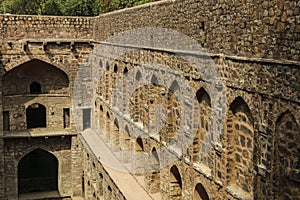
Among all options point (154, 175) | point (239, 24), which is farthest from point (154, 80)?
point (239, 24)

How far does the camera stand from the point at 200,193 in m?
7.40

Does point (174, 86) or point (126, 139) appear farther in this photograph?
point (126, 139)

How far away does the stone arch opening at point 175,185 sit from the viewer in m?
8.55

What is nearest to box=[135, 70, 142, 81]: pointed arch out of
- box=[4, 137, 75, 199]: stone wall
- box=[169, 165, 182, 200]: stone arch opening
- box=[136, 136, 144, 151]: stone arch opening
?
box=[136, 136, 144, 151]: stone arch opening

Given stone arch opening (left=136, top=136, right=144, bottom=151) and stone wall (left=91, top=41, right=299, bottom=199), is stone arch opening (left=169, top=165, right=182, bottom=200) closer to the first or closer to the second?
stone wall (left=91, top=41, right=299, bottom=199)

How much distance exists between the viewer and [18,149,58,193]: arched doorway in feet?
57.2

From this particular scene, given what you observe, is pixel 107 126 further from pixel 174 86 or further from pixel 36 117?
pixel 174 86

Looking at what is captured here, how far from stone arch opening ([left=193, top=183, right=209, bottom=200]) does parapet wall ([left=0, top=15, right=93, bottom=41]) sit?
9269 millimetres

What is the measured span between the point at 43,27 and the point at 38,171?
20.2 feet

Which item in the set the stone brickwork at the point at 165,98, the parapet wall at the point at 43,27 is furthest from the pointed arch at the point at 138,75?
the parapet wall at the point at 43,27

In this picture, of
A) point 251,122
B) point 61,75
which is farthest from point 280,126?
point 61,75

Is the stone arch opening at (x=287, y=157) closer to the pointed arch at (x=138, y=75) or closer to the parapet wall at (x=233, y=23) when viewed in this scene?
the parapet wall at (x=233, y=23)

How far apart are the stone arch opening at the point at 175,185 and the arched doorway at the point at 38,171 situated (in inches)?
384

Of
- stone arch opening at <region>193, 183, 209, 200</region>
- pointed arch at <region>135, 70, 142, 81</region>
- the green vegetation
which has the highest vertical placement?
the green vegetation
